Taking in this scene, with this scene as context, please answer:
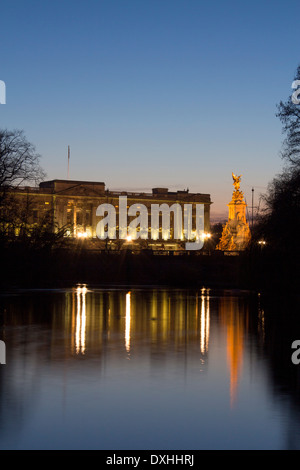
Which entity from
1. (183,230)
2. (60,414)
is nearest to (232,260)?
(60,414)

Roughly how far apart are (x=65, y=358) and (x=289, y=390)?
5988 mm

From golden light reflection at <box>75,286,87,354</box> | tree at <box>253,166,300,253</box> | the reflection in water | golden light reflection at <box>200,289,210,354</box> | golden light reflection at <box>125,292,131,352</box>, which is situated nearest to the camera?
the reflection in water

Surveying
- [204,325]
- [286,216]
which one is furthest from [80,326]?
[286,216]

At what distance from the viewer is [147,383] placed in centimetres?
1602

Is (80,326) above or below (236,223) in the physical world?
below

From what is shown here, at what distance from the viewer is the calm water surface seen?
11711 millimetres

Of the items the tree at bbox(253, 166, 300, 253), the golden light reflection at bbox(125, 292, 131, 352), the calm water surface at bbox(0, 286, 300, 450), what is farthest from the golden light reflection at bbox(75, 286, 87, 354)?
the tree at bbox(253, 166, 300, 253)

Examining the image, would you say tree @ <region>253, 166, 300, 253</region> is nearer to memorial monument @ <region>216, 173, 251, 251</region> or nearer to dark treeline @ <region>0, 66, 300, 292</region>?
dark treeline @ <region>0, 66, 300, 292</region>

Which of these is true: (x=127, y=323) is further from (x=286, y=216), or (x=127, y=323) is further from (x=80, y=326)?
(x=286, y=216)

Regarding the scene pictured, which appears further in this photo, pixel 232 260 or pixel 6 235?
pixel 232 260

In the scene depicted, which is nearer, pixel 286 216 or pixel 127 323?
pixel 127 323

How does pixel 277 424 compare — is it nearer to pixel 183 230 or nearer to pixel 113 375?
pixel 113 375

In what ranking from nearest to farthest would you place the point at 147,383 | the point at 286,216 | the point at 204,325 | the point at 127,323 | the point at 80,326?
the point at 147,383, the point at 80,326, the point at 204,325, the point at 127,323, the point at 286,216

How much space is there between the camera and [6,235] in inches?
2283
